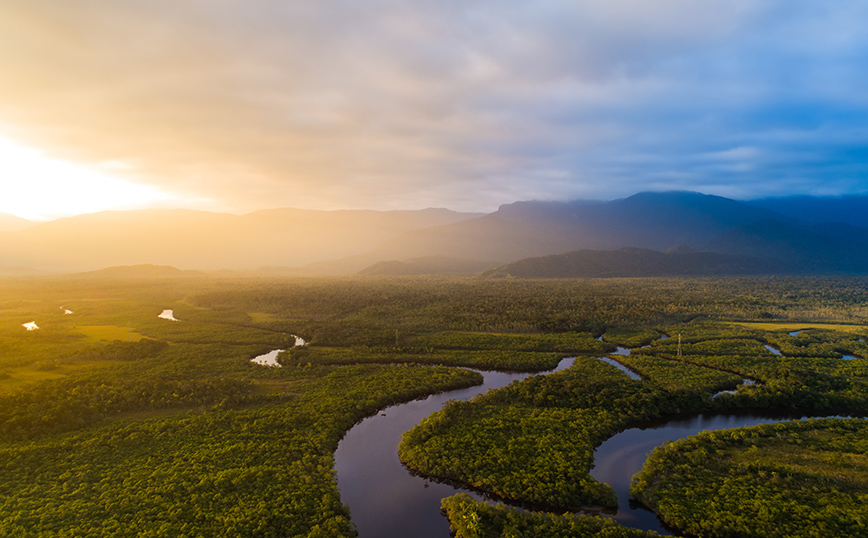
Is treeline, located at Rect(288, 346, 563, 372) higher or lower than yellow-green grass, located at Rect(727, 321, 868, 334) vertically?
lower

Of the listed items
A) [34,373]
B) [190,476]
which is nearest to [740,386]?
[190,476]

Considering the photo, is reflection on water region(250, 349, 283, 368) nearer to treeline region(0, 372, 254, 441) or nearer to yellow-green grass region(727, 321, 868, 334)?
treeline region(0, 372, 254, 441)

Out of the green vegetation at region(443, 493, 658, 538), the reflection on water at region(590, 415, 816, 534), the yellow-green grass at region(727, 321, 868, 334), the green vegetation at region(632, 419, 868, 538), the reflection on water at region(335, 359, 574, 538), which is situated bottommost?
the reflection on water at region(335, 359, 574, 538)

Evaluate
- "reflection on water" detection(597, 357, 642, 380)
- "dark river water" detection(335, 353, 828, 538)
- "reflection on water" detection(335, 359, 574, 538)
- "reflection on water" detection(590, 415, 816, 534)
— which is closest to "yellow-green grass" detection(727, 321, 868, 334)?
"reflection on water" detection(597, 357, 642, 380)

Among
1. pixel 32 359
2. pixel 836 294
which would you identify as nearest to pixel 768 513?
pixel 32 359

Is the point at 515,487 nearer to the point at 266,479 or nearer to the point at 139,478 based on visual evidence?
the point at 266,479

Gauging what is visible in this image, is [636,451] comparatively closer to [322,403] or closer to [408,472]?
[408,472]
